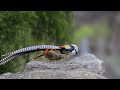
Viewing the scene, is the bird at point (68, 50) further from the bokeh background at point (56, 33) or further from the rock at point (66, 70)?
the bokeh background at point (56, 33)

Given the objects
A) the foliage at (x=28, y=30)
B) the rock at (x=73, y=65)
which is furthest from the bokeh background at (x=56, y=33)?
the rock at (x=73, y=65)

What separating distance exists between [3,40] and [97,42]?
867mm

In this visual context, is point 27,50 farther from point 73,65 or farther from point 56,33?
point 56,33

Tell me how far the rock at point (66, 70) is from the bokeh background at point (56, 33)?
0.47m

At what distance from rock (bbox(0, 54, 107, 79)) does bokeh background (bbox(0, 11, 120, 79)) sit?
47 cm

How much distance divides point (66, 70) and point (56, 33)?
227 centimetres

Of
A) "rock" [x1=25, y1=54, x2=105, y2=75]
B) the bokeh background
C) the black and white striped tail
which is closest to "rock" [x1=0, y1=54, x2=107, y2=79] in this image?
"rock" [x1=25, y1=54, x2=105, y2=75]

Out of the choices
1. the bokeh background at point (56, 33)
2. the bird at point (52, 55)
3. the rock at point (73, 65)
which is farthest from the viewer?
the bokeh background at point (56, 33)

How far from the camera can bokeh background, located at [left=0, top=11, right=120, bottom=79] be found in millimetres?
4035

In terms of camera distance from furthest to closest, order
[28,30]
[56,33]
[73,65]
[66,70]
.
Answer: [56,33], [28,30], [73,65], [66,70]

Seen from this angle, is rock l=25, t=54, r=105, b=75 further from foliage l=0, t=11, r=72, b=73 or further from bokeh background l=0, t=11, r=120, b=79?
A: foliage l=0, t=11, r=72, b=73

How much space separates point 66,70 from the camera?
2.94 meters

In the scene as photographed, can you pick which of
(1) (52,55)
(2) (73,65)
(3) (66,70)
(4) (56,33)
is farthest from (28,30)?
(3) (66,70)

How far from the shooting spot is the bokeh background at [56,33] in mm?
4035
